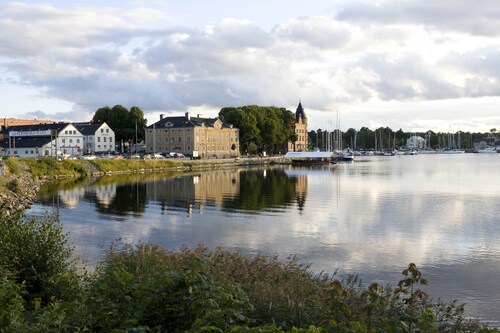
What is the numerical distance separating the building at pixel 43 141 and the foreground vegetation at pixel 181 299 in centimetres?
11350

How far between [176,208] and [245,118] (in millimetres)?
102568

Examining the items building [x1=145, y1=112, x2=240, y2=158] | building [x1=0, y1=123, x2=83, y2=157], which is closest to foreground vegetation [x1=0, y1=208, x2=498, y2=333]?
building [x1=0, y1=123, x2=83, y2=157]

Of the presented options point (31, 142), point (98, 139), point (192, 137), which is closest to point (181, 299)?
point (31, 142)

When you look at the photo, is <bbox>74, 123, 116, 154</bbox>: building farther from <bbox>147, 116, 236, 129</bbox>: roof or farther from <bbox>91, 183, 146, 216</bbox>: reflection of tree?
<bbox>91, 183, 146, 216</bbox>: reflection of tree

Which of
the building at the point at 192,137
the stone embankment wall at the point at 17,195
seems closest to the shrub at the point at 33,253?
the stone embankment wall at the point at 17,195

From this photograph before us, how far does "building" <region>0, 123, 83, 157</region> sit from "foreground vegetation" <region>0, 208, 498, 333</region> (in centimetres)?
11350

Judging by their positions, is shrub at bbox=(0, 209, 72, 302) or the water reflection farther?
the water reflection

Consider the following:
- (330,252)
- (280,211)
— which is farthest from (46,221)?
(280,211)

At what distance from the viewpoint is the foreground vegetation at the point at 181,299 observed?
784 cm

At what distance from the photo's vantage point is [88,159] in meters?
97.6

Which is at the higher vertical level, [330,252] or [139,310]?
[139,310]

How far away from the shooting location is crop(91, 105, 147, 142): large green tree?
461 ft

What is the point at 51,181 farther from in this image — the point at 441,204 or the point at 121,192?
the point at 441,204

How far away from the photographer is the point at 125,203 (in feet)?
162
